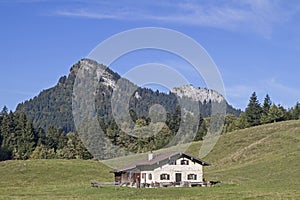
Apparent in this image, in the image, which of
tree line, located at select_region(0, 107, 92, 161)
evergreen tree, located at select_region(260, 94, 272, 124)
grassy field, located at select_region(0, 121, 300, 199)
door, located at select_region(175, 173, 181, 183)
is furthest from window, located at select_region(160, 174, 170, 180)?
evergreen tree, located at select_region(260, 94, 272, 124)

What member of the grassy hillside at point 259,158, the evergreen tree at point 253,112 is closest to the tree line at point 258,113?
the evergreen tree at point 253,112

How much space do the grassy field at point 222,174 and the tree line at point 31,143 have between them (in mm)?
31074

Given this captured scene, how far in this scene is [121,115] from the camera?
11875cm

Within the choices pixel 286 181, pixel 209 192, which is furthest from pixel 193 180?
pixel 209 192

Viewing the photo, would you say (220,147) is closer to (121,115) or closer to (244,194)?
(121,115)

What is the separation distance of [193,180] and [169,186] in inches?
251

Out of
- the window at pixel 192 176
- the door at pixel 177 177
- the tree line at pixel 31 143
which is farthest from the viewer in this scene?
the tree line at pixel 31 143

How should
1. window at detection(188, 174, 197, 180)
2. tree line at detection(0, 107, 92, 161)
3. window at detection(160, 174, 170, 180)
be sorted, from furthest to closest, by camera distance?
tree line at detection(0, 107, 92, 161), window at detection(188, 174, 197, 180), window at detection(160, 174, 170, 180)

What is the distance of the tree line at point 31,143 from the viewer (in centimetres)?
13488

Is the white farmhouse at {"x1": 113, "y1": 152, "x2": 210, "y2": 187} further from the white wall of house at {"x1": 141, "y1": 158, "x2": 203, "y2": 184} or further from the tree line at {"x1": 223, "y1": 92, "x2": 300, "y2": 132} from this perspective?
the tree line at {"x1": 223, "y1": 92, "x2": 300, "y2": 132}

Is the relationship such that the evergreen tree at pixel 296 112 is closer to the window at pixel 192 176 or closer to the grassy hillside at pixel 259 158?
the grassy hillside at pixel 259 158

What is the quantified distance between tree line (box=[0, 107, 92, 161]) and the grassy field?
1223 inches

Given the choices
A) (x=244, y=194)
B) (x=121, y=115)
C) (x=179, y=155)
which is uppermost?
(x=121, y=115)

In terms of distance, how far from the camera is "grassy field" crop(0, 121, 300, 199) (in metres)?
54.4
